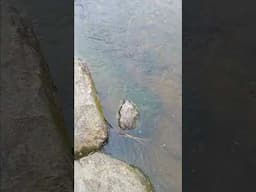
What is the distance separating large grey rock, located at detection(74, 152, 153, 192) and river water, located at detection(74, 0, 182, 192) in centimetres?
3

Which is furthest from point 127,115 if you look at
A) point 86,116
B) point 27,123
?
point 27,123

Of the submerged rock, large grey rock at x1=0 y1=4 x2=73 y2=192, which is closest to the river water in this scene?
the submerged rock

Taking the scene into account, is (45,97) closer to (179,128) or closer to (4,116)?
(4,116)

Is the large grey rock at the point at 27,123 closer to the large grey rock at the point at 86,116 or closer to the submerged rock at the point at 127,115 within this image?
the large grey rock at the point at 86,116

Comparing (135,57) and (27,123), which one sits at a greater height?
(135,57)

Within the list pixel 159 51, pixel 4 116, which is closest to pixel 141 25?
pixel 159 51

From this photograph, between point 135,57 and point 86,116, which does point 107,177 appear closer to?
point 86,116

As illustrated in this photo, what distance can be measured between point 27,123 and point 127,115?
0.84ft

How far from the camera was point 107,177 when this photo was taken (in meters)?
0.96

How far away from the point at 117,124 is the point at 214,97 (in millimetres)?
262

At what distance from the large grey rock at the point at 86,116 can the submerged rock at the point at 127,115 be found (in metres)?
0.05

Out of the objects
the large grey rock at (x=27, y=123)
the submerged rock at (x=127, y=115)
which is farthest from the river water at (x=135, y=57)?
the large grey rock at (x=27, y=123)

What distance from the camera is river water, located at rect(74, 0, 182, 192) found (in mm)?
970

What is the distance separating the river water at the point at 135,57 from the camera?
0.97 metres
